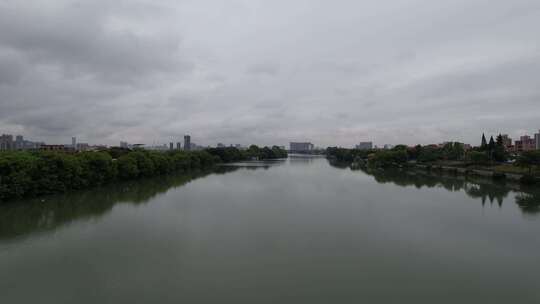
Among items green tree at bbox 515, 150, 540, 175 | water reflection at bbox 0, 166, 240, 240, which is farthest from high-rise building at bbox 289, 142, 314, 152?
water reflection at bbox 0, 166, 240, 240

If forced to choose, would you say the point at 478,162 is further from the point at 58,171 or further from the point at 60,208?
the point at 58,171

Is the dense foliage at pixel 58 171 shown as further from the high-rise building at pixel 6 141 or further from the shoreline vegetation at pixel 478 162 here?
the high-rise building at pixel 6 141

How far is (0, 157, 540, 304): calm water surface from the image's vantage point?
5.33 meters

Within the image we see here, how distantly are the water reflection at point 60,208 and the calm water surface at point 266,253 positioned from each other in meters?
0.08

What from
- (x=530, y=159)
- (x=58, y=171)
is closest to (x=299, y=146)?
(x=530, y=159)

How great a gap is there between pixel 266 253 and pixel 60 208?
10961mm

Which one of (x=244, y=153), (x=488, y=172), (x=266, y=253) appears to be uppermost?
(x=244, y=153)

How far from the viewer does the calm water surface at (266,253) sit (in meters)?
5.33

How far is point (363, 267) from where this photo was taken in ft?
21.2

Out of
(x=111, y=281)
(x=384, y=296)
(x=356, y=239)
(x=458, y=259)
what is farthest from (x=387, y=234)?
(x=111, y=281)

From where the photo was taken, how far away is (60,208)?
40.9ft

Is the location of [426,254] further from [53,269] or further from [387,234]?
[53,269]

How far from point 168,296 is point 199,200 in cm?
984

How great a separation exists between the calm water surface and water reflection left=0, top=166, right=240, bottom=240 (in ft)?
0.27
